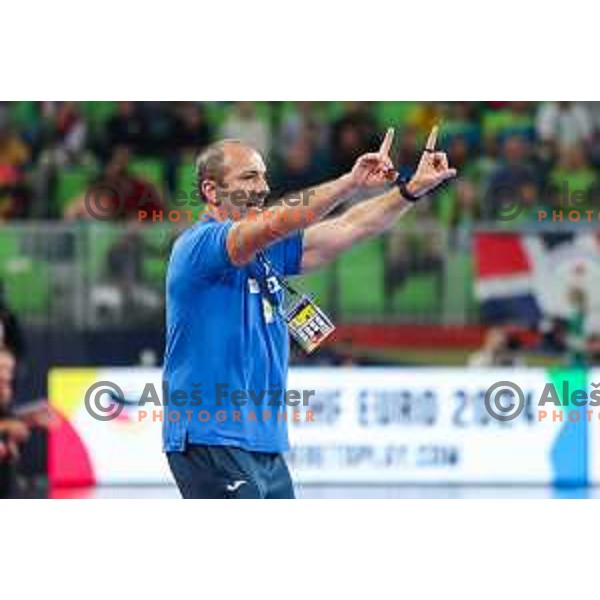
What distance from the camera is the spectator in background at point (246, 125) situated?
17969 mm

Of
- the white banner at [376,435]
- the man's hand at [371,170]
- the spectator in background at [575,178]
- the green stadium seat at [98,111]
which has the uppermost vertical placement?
the green stadium seat at [98,111]

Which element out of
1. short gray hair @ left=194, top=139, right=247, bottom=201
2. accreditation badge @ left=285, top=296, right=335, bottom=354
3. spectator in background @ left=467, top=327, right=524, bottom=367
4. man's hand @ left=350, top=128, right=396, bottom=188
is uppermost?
short gray hair @ left=194, top=139, right=247, bottom=201

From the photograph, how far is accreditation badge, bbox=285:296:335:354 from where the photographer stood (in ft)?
25.6

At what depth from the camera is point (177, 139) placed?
18.1 meters

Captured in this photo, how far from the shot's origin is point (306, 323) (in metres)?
7.82

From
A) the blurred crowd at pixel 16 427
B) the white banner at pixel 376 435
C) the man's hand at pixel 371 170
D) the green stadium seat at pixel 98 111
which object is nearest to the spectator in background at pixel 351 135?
the green stadium seat at pixel 98 111

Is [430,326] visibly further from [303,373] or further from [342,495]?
[342,495]

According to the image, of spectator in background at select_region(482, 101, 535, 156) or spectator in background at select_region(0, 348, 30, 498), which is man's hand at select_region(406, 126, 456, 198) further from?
spectator in background at select_region(482, 101, 535, 156)

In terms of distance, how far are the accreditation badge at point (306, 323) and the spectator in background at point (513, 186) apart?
902 centimetres

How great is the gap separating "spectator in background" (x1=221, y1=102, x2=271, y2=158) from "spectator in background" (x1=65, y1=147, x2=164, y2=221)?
112 centimetres

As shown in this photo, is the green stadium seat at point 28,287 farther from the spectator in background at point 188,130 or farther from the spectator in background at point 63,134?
the spectator in background at point 188,130

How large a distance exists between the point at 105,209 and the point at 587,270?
15.9ft

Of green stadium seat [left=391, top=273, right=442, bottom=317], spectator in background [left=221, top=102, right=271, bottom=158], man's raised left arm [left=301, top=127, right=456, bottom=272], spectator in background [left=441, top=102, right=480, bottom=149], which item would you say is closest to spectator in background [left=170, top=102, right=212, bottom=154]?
spectator in background [left=221, top=102, right=271, bottom=158]

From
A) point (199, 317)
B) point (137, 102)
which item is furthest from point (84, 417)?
point (199, 317)
